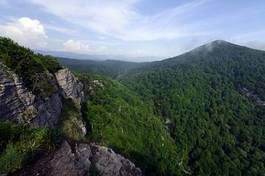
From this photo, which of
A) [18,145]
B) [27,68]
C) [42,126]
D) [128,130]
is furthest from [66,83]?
[18,145]

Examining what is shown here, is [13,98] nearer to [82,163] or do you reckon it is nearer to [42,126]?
[42,126]

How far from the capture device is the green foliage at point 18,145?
28.0 m

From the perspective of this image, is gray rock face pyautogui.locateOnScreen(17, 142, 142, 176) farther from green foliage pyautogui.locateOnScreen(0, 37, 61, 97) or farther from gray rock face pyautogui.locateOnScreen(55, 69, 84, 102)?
gray rock face pyautogui.locateOnScreen(55, 69, 84, 102)

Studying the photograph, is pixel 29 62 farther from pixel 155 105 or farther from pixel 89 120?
pixel 155 105

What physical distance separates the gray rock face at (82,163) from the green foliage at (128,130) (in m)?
48.4

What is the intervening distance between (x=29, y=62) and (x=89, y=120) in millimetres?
37746

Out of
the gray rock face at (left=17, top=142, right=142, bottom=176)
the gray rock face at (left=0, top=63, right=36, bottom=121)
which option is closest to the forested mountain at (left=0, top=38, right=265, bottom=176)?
the gray rock face at (left=17, top=142, right=142, bottom=176)

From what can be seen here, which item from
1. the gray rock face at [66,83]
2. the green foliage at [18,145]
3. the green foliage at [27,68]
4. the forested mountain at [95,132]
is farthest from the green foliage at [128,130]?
the green foliage at [18,145]

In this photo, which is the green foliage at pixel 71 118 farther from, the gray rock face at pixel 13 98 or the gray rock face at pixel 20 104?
the gray rock face at pixel 13 98

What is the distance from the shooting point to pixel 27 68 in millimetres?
55969

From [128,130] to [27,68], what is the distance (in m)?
61.3

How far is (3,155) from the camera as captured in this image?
93.1ft

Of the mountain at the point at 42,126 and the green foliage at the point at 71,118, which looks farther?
the green foliage at the point at 71,118

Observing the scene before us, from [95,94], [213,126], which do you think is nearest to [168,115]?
[213,126]
